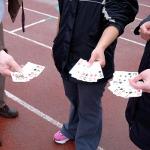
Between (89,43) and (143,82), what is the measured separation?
675 millimetres

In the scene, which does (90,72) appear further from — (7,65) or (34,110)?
(34,110)

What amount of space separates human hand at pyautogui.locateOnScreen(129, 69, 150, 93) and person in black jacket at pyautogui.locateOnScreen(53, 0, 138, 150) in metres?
0.28

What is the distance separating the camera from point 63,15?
88.3 inches

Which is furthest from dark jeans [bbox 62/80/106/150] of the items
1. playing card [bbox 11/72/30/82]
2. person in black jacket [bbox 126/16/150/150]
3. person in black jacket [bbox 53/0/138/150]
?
playing card [bbox 11/72/30/82]

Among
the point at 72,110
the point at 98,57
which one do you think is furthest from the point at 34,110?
the point at 98,57

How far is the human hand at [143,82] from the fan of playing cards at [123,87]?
0.16ft

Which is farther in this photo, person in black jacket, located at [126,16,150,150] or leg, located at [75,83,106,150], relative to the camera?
leg, located at [75,83,106,150]

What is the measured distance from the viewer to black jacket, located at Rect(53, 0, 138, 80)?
6.77 ft

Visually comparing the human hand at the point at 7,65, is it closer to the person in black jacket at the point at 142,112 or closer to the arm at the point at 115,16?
the arm at the point at 115,16

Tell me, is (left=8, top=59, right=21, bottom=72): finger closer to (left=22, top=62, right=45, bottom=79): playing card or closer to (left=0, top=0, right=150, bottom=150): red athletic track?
(left=22, top=62, right=45, bottom=79): playing card

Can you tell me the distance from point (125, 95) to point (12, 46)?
3741 mm

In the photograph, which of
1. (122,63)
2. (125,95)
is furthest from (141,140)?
(122,63)

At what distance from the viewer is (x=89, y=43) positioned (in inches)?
87.0

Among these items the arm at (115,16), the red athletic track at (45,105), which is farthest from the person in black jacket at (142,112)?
the red athletic track at (45,105)
